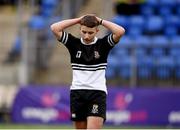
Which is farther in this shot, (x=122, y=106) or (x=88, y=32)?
(x=122, y=106)

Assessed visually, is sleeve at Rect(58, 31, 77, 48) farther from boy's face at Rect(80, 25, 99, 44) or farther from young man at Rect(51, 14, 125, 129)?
boy's face at Rect(80, 25, 99, 44)

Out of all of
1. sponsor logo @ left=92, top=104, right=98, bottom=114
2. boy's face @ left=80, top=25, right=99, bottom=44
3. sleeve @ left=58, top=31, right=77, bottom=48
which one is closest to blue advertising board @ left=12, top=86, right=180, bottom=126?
sleeve @ left=58, top=31, right=77, bottom=48

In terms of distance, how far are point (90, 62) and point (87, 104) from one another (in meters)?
0.60

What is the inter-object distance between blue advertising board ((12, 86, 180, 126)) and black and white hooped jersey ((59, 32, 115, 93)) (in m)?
9.49

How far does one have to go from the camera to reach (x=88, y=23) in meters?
10.4

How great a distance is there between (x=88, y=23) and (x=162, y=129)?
8788mm

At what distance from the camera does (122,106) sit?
2034cm

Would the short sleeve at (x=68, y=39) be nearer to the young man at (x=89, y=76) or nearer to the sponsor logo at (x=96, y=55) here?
the young man at (x=89, y=76)

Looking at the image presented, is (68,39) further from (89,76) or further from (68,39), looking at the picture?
(89,76)

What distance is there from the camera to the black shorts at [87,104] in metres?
10.6

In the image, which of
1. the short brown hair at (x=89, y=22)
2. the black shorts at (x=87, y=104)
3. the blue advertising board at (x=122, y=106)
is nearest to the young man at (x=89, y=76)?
the black shorts at (x=87, y=104)

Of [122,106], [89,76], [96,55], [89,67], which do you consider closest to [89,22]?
[96,55]

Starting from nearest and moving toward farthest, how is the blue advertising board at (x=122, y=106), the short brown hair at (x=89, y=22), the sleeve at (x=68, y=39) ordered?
1. the short brown hair at (x=89, y=22)
2. the sleeve at (x=68, y=39)
3. the blue advertising board at (x=122, y=106)

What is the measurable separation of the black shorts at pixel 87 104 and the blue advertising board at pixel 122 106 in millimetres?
9482
